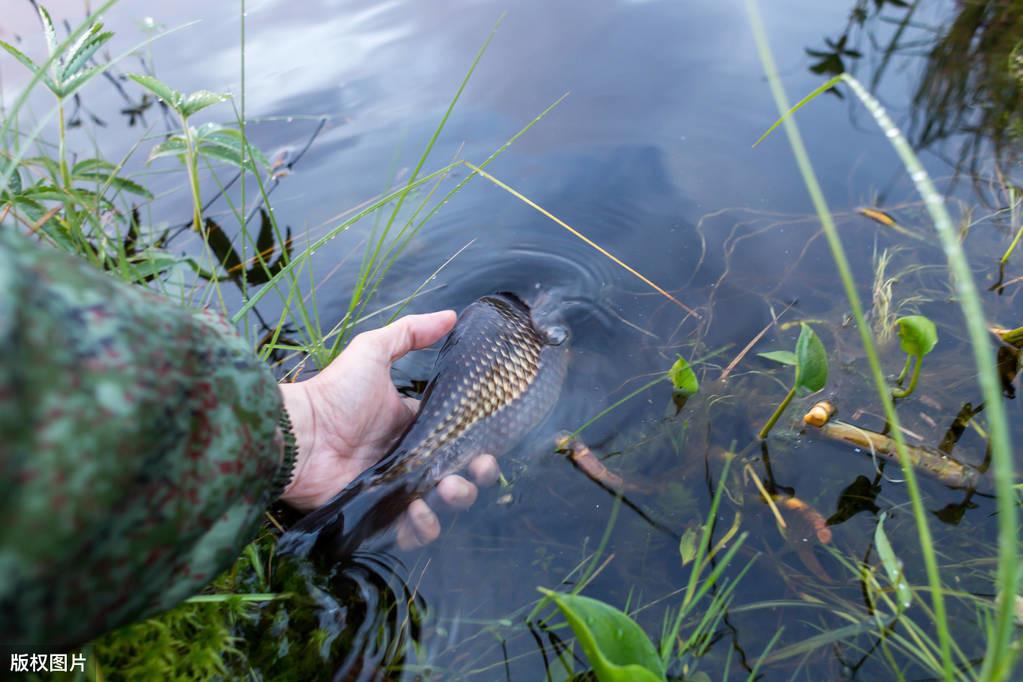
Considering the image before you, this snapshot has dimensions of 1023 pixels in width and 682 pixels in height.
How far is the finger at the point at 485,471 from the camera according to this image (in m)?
2.45

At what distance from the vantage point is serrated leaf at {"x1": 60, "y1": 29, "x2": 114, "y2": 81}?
84.4 inches

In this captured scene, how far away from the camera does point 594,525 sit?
2.23 meters

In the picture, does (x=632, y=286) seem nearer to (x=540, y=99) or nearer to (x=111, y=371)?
(x=540, y=99)

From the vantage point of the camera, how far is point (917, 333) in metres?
1.99

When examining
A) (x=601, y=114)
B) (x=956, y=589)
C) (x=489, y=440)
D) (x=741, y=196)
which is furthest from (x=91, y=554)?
(x=601, y=114)

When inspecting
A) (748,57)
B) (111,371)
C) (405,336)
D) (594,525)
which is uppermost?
(748,57)

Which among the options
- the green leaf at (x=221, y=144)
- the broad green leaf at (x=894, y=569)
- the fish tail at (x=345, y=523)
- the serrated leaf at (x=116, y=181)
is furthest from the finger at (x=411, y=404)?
the broad green leaf at (x=894, y=569)

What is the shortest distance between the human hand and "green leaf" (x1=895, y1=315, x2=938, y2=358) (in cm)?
142

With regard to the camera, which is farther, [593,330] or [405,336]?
[593,330]

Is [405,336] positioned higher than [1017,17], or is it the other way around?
[1017,17]

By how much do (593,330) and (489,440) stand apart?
820mm

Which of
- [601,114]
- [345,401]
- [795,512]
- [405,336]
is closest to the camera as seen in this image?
[795,512]

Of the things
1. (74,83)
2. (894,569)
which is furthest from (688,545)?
(74,83)

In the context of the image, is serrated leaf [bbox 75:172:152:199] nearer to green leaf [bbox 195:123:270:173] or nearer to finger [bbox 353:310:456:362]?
green leaf [bbox 195:123:270:173]
